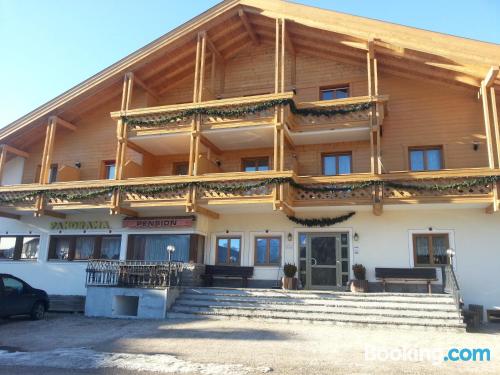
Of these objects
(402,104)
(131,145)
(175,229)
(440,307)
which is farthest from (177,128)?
(440,307)

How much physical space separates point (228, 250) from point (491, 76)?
11474 mm

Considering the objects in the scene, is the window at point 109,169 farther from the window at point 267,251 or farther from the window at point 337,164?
the window at point 337,164

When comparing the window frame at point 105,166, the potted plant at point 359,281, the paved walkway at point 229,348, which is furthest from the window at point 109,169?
the potted plant at point 359,281

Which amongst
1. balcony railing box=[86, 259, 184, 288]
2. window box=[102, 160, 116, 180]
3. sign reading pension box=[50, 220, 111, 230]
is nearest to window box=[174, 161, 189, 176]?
window box=[102, 160, 116, 180]

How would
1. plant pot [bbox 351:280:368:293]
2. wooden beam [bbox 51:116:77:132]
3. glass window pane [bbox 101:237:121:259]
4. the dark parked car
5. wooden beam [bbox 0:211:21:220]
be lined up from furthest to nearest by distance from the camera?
1. wooden beam [bbox 51:116:77:132]
2. wooden beam [bbox 0:211:21:220]
3. glass window pane [bbox 101:237:121:259]
4. plant pot [bbox 351:280:368:293]
5. the dark parked car

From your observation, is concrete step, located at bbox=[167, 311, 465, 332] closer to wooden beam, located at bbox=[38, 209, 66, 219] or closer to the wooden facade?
the wooden facade

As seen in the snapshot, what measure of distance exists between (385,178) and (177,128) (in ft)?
27.2

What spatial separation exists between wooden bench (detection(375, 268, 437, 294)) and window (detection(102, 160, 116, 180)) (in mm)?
12448

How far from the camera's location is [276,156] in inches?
620

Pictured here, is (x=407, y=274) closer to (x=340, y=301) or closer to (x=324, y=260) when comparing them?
(x=324, y=260)

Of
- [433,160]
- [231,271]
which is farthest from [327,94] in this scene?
[231,271]

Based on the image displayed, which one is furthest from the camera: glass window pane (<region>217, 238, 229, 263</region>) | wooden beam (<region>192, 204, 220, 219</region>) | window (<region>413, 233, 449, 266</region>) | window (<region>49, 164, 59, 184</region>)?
window (<region>49, 164, 59, 184</region>)

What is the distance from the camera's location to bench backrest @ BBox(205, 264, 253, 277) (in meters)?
17.0

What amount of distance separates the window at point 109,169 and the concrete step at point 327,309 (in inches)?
320
